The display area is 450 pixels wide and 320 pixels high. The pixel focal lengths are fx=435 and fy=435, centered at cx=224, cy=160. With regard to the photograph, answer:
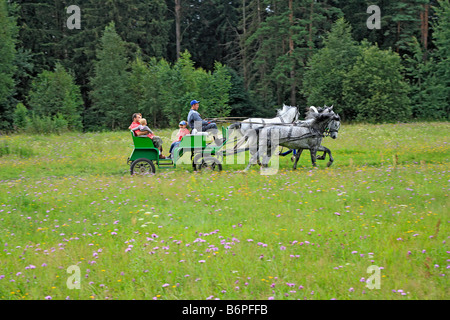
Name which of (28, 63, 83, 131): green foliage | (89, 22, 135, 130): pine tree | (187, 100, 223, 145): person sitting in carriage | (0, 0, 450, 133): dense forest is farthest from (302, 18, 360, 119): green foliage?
(187, 100, 223, 145): person sitting in carriage

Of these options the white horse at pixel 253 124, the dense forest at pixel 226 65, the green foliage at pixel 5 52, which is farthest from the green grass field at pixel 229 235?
the green foliage at pixel 5 52

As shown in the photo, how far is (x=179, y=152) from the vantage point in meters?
12.9

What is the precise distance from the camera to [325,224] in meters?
7.62

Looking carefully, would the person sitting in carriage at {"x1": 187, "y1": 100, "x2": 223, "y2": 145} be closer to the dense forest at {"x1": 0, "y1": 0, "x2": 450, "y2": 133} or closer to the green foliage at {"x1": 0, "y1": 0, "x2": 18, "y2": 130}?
the dense forest at {"x1": 0, "y1": 0, "x2": 450, "y2": 133}

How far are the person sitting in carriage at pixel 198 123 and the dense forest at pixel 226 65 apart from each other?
1816 cm

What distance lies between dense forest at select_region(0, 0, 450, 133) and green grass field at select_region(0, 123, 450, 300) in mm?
20668

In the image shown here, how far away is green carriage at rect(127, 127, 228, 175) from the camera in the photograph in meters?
12.6

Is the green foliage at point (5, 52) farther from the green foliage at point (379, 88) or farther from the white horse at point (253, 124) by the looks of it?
the green foliage at point (379, 88)

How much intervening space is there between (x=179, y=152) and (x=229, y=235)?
238 inches

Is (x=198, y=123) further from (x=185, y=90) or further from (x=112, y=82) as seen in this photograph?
(x=112, y=82)

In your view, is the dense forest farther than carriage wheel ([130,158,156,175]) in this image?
Yes

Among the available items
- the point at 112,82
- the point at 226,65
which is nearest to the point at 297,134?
the point at 226,65

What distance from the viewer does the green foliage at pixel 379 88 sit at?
125 ft
